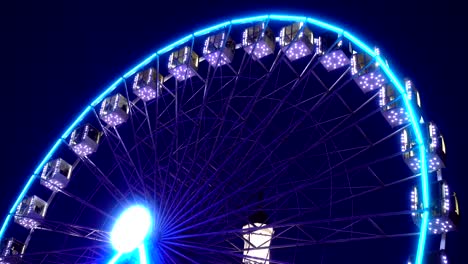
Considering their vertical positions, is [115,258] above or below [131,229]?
below

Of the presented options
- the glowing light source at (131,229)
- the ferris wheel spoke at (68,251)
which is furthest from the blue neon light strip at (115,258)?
the ferris wheel spoke at (68,251)

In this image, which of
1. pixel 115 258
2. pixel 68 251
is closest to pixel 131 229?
pixel 115 258

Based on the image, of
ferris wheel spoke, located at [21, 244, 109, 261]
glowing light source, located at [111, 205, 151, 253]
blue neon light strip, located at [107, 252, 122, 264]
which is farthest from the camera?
ferris wheel spoke, located at [21, 244, 109, 261]

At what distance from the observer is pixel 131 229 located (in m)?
16.4

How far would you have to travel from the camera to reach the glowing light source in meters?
15.8

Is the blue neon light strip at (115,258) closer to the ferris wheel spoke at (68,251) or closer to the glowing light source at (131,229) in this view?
the glowing light source at (131,229)

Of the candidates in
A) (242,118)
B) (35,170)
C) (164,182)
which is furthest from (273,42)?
(35,170)

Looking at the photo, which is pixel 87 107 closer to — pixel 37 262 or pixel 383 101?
pixel 37 262

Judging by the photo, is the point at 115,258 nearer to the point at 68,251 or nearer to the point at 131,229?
the point at 131,229

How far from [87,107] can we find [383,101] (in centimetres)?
844

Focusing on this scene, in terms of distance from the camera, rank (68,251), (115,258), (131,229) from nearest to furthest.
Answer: (115,258)
(131,229)
(68,251)

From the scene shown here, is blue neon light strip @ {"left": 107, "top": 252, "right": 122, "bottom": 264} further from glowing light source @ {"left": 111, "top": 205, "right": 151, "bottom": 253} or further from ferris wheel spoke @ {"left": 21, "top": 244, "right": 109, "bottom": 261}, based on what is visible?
ferris wheel spoke @ {"left": 21, "top": 244, "right": 109, "bottom": 261}

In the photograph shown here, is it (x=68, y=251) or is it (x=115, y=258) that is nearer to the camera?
(x=115, y=258)

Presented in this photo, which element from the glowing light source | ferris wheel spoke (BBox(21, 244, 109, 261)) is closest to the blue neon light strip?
the glowing light source
